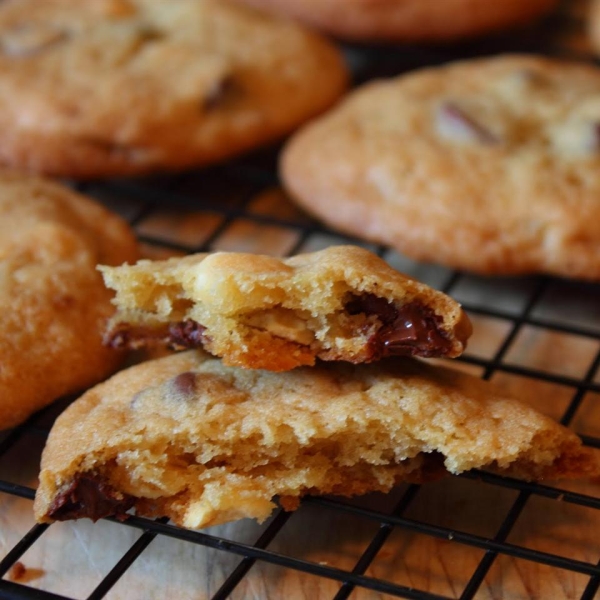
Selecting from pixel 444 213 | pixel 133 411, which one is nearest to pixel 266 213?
pixel 444 213

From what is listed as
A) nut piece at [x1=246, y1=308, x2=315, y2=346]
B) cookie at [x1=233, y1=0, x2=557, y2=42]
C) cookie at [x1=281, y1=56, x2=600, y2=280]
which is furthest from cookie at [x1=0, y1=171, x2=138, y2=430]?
cookie at [x1=233, y1=0, x2=557, y2=42]

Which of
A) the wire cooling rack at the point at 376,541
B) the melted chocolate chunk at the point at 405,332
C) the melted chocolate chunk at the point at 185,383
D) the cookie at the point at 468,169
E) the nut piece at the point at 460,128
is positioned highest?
the melted chocolate chunk at the point at 405,332

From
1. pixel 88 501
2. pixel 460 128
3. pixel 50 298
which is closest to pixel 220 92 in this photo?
pixel 460 128

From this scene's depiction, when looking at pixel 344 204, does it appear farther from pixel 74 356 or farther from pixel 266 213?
pixel 74 356

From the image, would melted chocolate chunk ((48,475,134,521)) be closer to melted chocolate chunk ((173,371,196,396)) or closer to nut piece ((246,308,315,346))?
melted chocolate chunk ((173,371,196,396))

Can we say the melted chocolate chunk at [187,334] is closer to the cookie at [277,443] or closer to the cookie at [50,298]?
the cookie at [277,443]

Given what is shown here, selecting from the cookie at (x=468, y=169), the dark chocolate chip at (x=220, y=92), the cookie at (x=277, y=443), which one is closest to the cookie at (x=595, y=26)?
the cookie at (x=468, y=169)

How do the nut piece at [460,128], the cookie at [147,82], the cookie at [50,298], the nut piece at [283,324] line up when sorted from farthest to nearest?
the cookie at [147,82] < the nut piece at [460,128] < the cookie at [50,298] < the nut piece at [283,324]

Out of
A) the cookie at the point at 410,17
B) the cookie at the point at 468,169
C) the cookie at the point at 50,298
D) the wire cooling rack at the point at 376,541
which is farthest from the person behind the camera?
the cookie at the point at 410,17
